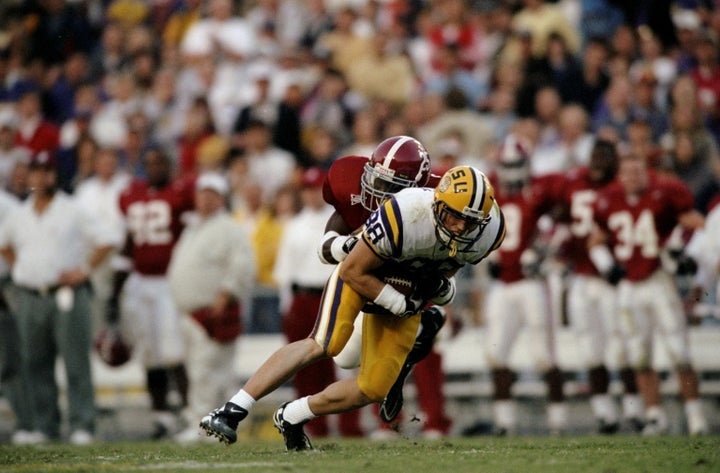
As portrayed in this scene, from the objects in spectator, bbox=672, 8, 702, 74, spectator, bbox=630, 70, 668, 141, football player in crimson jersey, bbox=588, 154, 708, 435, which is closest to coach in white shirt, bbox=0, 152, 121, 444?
football player in crimson jersey, bbox=588, 154, 708, 435

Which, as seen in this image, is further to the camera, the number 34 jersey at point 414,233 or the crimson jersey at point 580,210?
the crimson jersey at point 580,210

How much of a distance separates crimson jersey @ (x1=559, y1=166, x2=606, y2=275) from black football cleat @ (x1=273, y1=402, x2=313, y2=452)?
3791 millimetres

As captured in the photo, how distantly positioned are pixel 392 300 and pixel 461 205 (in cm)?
57

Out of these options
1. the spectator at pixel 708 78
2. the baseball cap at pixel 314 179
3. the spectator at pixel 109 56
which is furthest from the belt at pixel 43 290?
the spectator at pixel 708 78

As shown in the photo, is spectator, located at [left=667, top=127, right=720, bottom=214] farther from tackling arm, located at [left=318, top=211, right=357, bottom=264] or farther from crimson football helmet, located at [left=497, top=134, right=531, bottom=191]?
tackling arm, located at [left=318, top=211, right=357, bottom=264]

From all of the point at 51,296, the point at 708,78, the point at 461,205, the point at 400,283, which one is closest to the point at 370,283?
the point at 400,283

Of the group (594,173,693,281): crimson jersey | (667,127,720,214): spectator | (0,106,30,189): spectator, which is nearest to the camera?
(594,173,693,281): crimson jersey

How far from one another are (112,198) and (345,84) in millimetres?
Answer: 2728

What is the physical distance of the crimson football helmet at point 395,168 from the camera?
6645 mm

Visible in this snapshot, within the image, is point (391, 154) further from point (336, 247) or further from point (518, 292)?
point (518, 292)

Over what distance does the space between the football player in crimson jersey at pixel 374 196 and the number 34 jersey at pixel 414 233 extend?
1.20ft

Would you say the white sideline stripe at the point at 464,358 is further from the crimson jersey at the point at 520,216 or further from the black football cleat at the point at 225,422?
the black football cleat at the point at 225,422

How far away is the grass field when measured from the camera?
551 cm

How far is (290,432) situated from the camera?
653 cm
